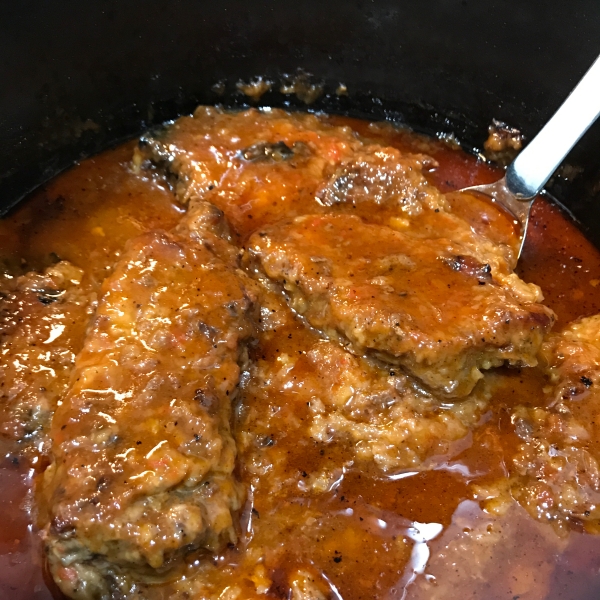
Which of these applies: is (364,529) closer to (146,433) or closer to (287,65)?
(146,433)

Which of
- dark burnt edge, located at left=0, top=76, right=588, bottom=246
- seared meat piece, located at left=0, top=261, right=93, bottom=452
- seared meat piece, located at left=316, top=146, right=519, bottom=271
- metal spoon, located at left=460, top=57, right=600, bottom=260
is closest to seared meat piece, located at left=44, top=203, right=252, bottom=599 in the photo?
seared meat piece, located at left=0, top=261, right=93, bottom=452

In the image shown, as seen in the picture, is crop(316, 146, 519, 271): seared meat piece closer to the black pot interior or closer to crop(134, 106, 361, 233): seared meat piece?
crop(134, 106, 361, 233): seared meat piece

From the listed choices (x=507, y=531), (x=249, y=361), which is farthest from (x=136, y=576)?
(x=507, y=531)

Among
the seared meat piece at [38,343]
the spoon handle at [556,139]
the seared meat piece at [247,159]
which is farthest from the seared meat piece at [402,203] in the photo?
the seared meat piece at [38,343]

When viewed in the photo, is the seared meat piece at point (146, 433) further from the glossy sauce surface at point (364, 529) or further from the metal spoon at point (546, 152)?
the metal spoon at point (546, 152)

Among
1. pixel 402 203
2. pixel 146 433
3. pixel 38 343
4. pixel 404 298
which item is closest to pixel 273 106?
pixel 402 203

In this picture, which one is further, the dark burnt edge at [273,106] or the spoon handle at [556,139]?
the dark burnt edge at [273,106]

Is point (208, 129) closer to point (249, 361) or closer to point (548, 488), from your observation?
point (249, 361)
